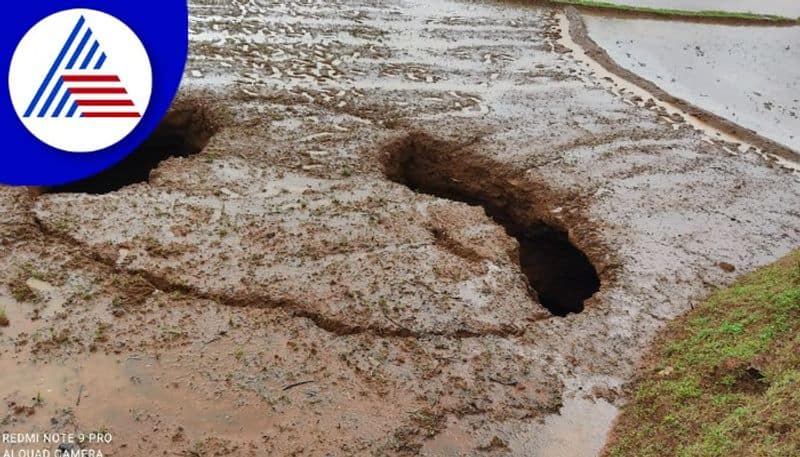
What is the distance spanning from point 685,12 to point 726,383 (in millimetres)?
12606

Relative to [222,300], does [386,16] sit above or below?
above

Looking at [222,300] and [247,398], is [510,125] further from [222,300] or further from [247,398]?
[247,398]

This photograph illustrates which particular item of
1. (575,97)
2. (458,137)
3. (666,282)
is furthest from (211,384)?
(575,97)

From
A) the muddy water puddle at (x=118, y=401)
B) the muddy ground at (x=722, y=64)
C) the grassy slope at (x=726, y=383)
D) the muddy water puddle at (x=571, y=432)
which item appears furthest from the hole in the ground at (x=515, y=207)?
the muddy ground at (x=722, y=64)

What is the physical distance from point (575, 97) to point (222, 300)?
6399 millimetres

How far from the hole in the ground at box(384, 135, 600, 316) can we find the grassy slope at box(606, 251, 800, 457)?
1683mm

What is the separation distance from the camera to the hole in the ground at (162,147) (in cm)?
742

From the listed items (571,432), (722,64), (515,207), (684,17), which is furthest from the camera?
(684,17)

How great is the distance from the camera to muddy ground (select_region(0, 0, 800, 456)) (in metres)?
4.25

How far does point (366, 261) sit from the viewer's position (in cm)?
552

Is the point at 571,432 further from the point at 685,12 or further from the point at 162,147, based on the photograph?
the point at 685,12

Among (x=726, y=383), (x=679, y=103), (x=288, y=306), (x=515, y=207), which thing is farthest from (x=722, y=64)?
(x=288, y=306)

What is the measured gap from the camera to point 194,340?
4.61 meters

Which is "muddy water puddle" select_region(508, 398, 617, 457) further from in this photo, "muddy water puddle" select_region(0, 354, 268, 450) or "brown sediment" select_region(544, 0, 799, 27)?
"brown sediment" select_region(544, 0, 799, 27)
